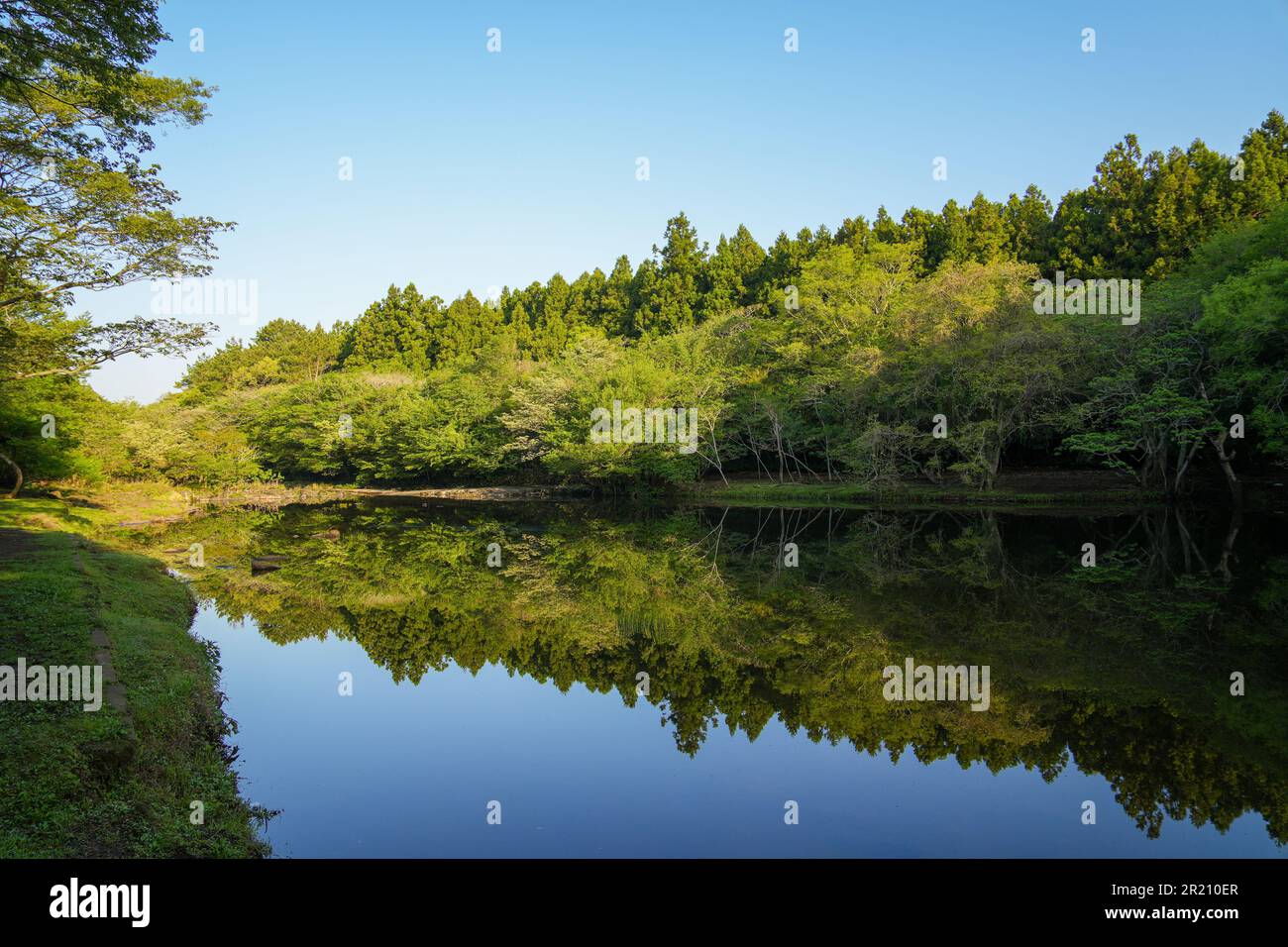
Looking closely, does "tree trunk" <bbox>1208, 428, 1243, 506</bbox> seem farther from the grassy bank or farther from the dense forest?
the grassy bank

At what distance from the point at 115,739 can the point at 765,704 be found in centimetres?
687

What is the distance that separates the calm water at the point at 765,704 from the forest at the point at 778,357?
26.8ft

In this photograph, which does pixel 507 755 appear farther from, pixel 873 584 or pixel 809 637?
pixel 873 584

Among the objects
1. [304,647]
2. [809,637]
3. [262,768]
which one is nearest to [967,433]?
[809,637]

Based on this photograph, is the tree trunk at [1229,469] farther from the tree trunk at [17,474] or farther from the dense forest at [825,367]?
the tree trunk at [17,474]

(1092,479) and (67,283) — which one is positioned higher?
(67,283)

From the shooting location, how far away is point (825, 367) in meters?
37.3

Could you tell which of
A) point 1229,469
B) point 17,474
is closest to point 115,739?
point 17,474

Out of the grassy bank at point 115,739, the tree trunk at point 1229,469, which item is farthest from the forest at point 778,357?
the grassy bank at point 115,739

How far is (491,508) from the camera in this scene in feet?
128

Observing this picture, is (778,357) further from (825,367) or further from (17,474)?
(17,474)

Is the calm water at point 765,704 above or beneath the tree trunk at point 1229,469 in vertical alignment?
beneath

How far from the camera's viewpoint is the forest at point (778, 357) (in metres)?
16.6

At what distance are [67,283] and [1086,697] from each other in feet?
67.7
